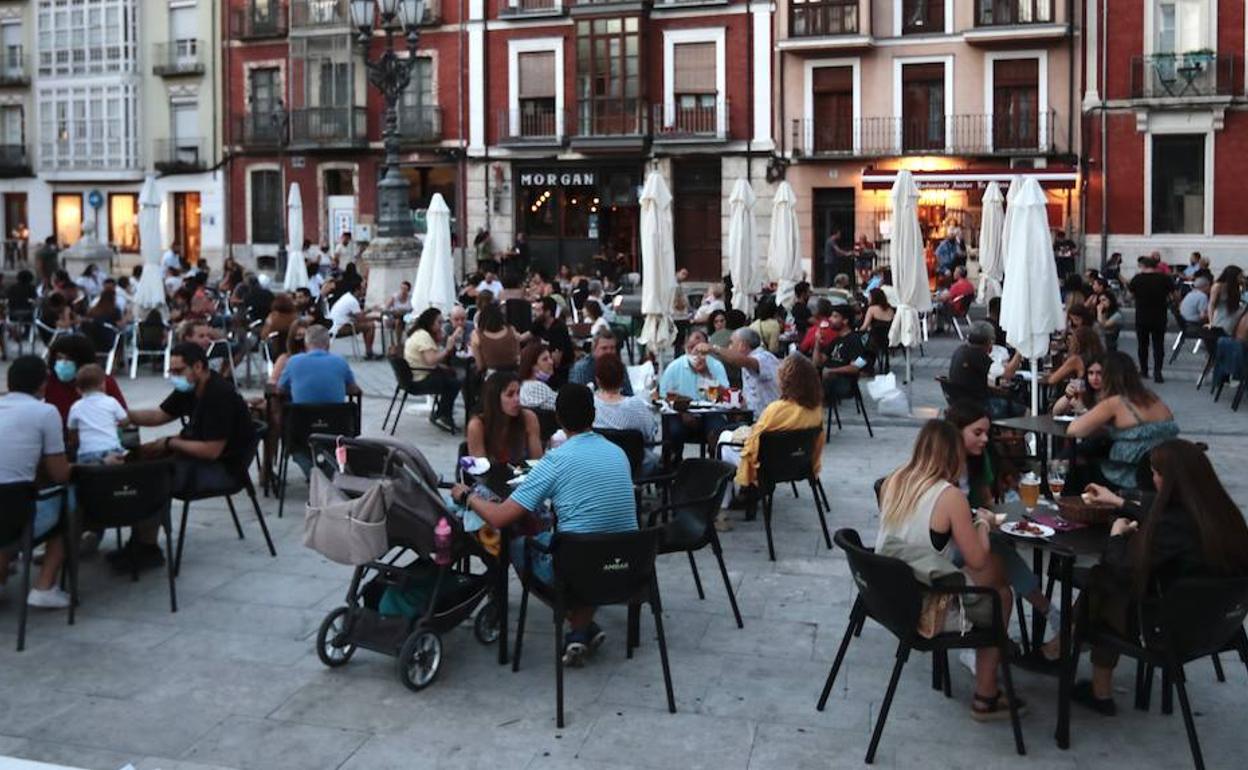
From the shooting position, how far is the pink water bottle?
6175 mm

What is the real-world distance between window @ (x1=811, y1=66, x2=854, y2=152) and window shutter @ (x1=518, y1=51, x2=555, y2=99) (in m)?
6.66

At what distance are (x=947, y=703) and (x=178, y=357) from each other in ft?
16.3

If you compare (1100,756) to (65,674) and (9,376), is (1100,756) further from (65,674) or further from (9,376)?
(9,376)

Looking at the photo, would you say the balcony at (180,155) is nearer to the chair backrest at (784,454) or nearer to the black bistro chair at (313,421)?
the black bistro chair at (313,421)

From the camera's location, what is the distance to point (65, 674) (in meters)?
6.36

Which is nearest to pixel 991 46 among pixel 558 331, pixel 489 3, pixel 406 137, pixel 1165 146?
pixel 1165 146

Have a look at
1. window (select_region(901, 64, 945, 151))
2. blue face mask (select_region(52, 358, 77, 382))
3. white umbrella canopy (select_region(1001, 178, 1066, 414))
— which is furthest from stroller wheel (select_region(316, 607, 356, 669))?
window (select_region(901, 64, 945, 151))

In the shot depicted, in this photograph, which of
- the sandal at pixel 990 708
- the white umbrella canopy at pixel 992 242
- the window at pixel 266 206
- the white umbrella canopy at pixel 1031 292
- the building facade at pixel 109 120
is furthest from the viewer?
the building facade at pixel 109 120

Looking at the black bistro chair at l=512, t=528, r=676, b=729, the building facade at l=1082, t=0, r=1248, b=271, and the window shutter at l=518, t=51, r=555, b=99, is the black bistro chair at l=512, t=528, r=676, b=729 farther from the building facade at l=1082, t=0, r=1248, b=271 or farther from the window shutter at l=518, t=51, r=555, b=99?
the window shutter at l=518, t=51, r=555, b=99

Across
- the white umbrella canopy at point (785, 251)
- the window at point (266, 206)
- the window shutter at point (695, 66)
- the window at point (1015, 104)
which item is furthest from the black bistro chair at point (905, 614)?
the window at point (266, 206)

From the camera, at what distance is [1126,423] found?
298 inches

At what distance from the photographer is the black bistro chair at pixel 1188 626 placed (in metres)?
5.05

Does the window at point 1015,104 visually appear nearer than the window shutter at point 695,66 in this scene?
Yes

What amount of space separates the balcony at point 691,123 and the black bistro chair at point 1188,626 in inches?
1092
